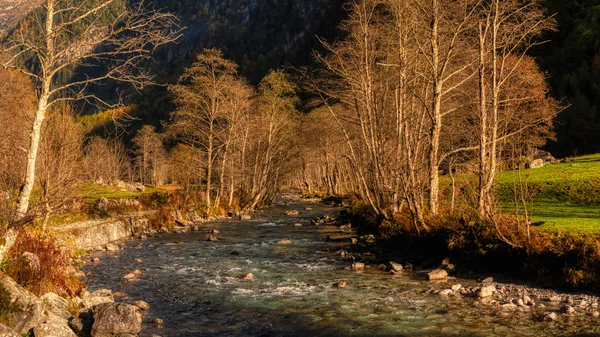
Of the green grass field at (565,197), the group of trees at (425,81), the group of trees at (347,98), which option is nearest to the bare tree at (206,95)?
the group of trees at (347,98)

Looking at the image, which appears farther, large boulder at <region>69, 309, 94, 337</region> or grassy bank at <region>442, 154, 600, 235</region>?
grassy bank at <region>442, 154, 600, 235</region>

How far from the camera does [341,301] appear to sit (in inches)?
571

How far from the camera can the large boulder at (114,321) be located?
432 inches

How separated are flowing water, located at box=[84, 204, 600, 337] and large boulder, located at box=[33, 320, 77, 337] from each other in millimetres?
2059

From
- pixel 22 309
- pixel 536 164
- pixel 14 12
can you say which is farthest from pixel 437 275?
pixel 536 164

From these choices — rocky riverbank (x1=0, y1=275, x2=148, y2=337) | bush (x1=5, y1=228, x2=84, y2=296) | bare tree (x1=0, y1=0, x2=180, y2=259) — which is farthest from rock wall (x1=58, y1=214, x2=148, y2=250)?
bare tree (x1=0, y1=0, x2=180, y2=259)

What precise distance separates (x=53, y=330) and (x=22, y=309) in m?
0.79

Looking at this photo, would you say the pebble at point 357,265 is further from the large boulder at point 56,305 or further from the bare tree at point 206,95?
the bare tree at point 206,95

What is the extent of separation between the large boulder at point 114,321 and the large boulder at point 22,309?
4.35ft

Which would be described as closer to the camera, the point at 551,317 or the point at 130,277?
the point at 551,317

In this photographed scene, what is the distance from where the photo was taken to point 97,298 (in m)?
13.7

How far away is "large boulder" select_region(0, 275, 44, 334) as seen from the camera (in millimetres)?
9688

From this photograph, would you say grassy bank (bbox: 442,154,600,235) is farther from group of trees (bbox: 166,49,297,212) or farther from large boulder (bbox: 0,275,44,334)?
group of trees (bbox: 166,49,297,212)

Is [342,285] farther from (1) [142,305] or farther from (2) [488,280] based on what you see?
(1) [142,305]
